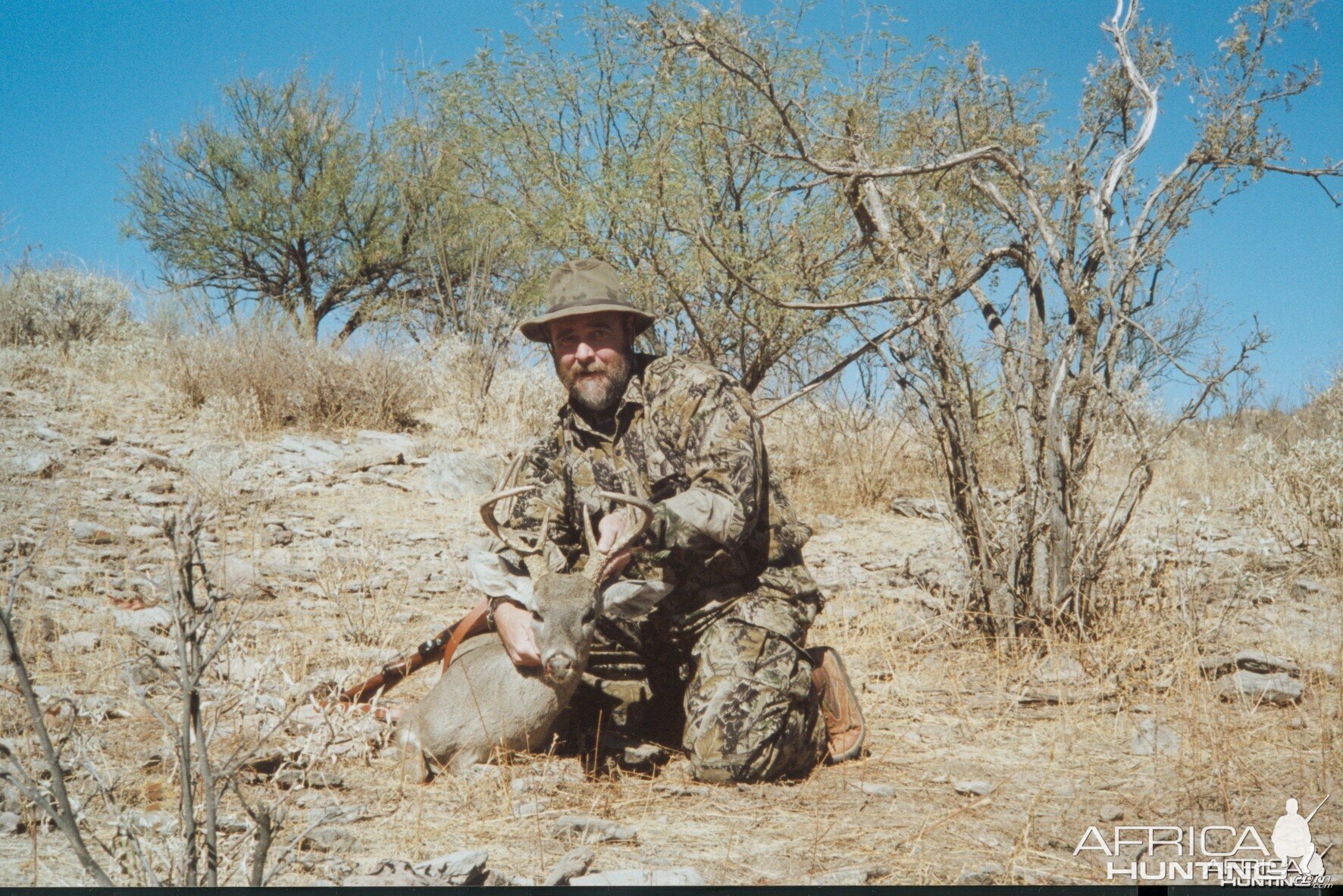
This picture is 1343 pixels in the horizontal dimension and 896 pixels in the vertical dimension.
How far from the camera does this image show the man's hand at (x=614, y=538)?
3465 millimetres

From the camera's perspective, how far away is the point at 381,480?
8.66 metres

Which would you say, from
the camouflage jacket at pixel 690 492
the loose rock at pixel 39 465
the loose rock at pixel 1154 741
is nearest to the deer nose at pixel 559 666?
the camouflage jacket at pixel 690 492

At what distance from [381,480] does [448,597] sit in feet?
8.32

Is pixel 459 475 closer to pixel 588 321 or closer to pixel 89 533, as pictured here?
pixel 89 533

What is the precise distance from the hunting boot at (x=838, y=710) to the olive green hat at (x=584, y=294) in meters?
1.63

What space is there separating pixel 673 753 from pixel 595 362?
64.3 inches

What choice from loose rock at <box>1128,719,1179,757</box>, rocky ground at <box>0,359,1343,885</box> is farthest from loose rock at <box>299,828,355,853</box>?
loose rock at <box>1128,719,1179,757</box>

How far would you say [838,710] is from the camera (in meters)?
4.11

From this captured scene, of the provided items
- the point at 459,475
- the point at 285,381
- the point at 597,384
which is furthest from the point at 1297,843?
the point at 285,381

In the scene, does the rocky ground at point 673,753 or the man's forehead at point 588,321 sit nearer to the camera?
the rocky ground at point 673,753

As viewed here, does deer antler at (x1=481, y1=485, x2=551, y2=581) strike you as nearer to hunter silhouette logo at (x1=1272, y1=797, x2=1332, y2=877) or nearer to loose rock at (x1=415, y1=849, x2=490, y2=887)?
loose rock at (x1=415, y1=849, x2=490, y2=887)

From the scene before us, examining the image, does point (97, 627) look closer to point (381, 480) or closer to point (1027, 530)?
point (381, 480)

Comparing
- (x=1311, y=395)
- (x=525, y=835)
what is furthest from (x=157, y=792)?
(x=1311, y=395)

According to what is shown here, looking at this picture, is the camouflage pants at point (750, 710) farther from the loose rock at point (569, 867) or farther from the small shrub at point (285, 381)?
the small shrub at point (285, 381)
